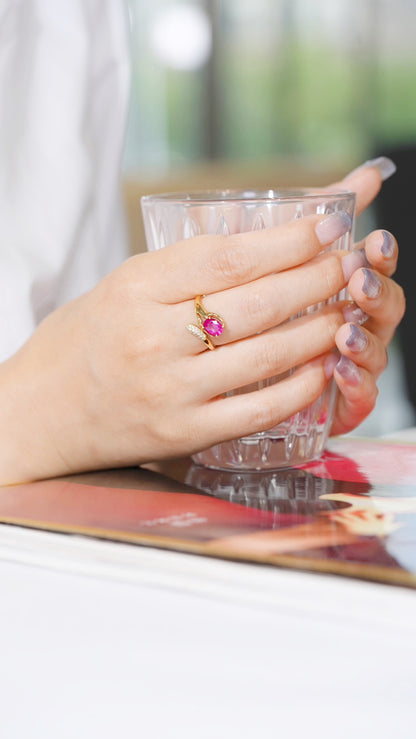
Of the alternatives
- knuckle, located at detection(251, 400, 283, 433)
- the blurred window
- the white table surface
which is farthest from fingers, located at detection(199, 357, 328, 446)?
the blurred window

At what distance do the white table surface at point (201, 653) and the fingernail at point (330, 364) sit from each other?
0.16 metres

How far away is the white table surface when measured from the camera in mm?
211

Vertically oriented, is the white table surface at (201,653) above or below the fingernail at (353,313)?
below

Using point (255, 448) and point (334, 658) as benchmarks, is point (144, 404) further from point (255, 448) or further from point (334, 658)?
point (334, 658)

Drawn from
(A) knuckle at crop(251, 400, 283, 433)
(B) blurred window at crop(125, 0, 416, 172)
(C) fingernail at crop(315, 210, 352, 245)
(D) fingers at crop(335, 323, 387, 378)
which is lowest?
(A) knuckle at crop(251, 400, 283, 433)

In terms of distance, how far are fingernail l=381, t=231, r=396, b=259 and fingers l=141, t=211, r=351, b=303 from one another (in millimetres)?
33

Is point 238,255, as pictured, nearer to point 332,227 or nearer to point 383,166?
point 332,227

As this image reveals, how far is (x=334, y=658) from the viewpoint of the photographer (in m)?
0.23

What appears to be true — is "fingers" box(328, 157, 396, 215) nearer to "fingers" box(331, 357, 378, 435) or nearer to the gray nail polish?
the gray nail polish

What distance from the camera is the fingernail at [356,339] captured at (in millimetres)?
394

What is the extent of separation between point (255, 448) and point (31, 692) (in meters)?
0.20

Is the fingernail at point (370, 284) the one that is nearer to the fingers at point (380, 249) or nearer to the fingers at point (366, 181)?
the fingers at point (380, 249)

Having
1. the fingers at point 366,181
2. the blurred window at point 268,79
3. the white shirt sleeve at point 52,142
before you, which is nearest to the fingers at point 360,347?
the fingers at point 366,181

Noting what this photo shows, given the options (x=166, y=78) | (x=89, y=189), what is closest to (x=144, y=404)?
(x=89, y=189)
